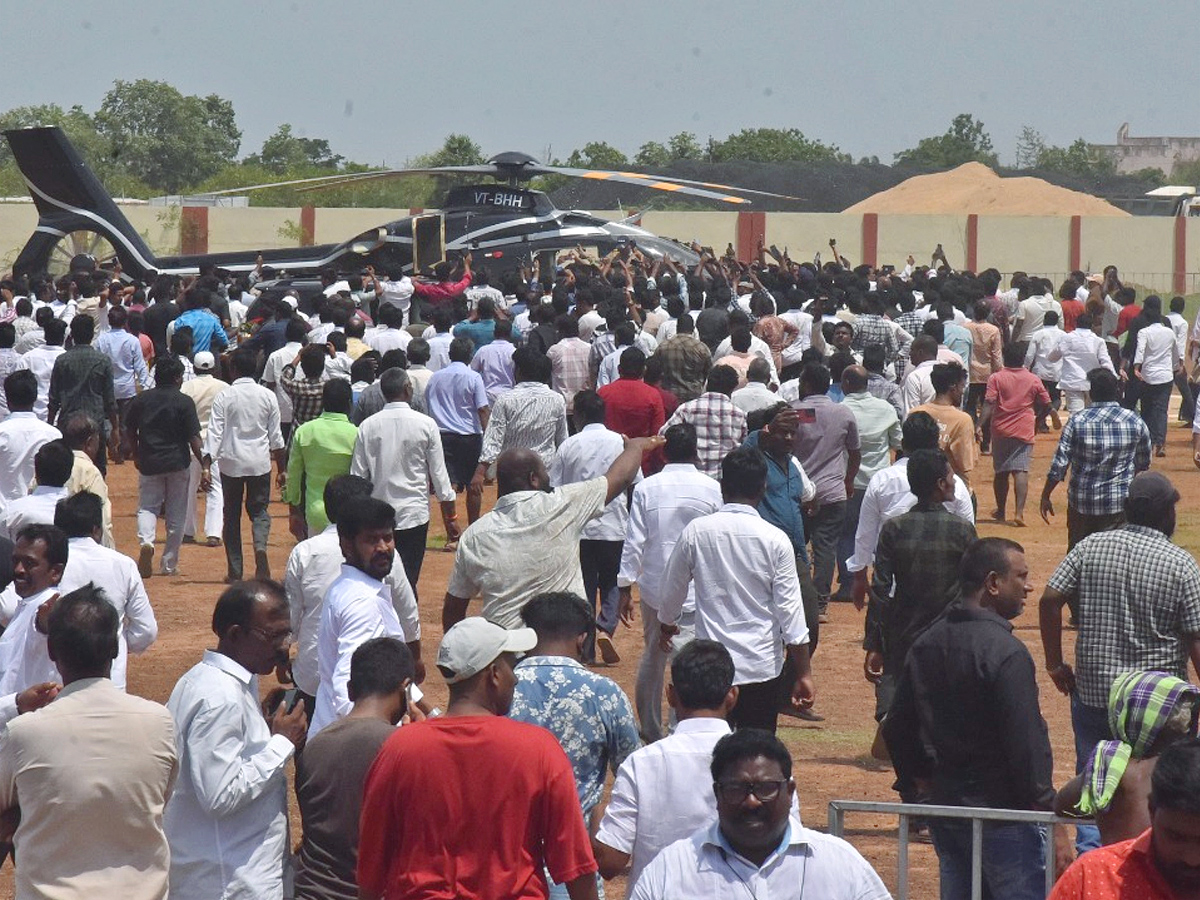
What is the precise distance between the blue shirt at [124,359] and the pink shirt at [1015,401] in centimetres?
764

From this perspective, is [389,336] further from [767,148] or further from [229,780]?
[767,148]

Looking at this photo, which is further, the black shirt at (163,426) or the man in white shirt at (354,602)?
the black shirt at (163,426)

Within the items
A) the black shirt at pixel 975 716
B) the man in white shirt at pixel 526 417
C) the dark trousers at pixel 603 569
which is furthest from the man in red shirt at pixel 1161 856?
the man in white shirt at pixel 526 417

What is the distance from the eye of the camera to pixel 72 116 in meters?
100

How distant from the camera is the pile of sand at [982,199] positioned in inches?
2425

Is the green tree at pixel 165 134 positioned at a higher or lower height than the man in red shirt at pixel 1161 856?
higher

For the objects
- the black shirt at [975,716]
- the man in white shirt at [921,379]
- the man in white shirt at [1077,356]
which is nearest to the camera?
the black shirt at [975,716]

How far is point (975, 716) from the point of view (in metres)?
5.73

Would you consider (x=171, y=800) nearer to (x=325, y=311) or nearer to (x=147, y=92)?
(x=325, y=311)

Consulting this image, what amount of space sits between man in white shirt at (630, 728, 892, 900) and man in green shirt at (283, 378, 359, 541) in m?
6.76

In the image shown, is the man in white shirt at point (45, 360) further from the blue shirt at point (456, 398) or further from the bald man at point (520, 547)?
the bald man at point (520, 547)

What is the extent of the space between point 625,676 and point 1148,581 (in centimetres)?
442

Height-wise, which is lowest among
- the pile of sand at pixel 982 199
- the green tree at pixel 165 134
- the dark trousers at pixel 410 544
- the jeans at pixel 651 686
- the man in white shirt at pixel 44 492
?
the jeans at pixel 651 686

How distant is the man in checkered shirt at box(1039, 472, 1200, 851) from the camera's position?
6.61 m
